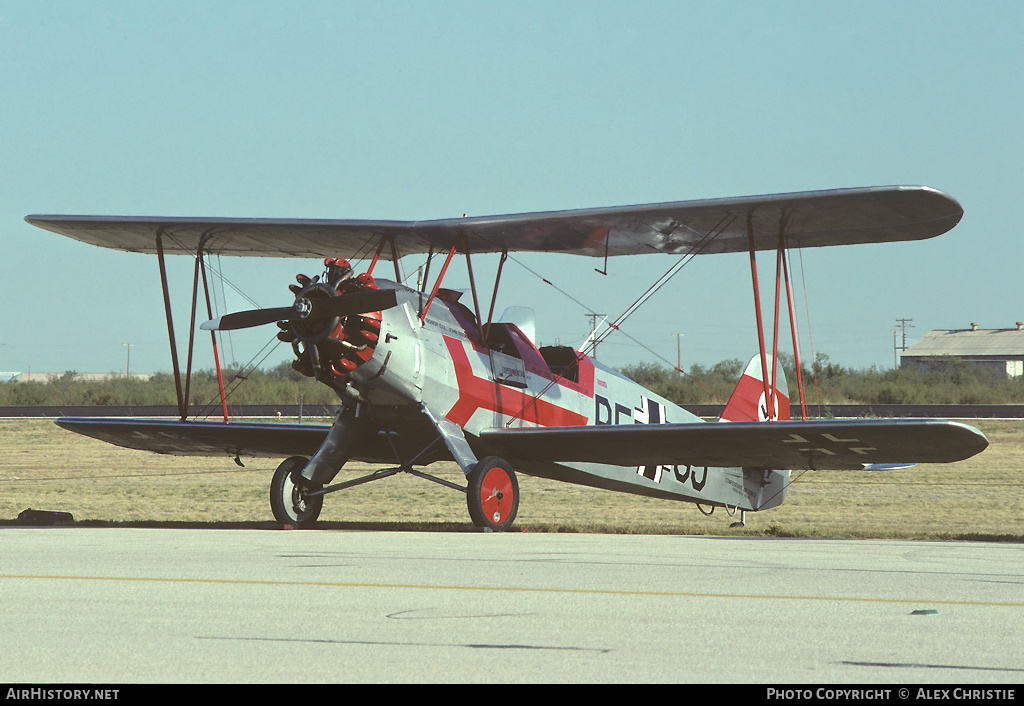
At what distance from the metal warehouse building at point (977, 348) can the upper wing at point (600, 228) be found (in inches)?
3227

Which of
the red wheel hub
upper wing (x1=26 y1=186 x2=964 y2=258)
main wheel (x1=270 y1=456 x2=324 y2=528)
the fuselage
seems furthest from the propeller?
the red wheel hub

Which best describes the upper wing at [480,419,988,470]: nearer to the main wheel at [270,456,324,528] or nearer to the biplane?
the biplane

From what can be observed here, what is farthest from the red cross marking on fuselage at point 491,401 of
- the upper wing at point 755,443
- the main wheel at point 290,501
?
the main wheel at point 290,501

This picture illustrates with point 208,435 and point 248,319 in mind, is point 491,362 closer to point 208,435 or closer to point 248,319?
point 248,319

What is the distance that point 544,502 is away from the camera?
1886cm

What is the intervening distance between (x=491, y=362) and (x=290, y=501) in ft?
8.93

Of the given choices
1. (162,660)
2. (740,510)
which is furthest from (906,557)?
(740,510)

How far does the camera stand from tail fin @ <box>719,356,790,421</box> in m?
15.6

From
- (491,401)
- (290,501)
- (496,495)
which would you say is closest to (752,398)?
(491,401)

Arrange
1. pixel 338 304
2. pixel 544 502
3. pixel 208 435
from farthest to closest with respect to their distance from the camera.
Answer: pixel 544 502 → pixel 208 435 → pixel 338 304

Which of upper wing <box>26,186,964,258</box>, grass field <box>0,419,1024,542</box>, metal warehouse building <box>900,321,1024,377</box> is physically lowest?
grass field <box>0,419,1024,542</box>

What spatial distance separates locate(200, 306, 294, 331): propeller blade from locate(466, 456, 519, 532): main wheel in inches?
97.6

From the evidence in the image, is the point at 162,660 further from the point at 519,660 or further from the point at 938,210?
the point at 938,210

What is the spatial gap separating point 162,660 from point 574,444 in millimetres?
8359
